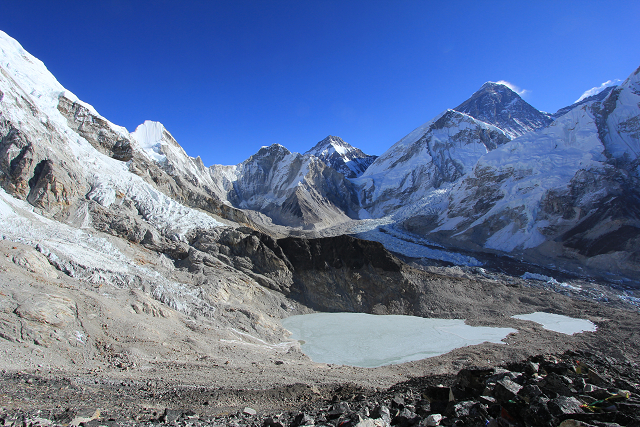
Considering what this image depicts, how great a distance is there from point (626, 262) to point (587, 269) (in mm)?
4512

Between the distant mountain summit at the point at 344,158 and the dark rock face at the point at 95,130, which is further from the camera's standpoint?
the distant mountain summit at the point at 344,158

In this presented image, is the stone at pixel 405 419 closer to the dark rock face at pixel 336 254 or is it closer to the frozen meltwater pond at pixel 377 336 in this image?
the frozen meltwater pond at pixel 377 336

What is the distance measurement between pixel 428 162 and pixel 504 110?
90.8 meters

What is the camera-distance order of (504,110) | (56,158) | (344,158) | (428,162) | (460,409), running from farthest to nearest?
(344,158) → (504,110) → (428,162) → (56,158) → (460,409)

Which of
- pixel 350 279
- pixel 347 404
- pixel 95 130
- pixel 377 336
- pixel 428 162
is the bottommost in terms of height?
pixel 377 336

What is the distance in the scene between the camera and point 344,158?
17600 cm

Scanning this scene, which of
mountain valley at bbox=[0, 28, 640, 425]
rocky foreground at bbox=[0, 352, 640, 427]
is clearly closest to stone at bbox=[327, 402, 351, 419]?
rocky foreground at bbox=[0, 352, 640, 427]

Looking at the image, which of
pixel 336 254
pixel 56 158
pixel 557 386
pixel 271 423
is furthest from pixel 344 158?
pixel 271 423

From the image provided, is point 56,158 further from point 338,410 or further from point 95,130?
point 338,410

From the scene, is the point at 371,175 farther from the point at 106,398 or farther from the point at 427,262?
the point at 106,398

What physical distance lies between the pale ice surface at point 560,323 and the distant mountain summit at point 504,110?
147367 millimetres

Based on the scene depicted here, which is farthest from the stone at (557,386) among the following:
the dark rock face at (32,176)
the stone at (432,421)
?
the dark rock face at (32,176)

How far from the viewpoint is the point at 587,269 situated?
157 ft

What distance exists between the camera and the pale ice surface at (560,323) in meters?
25.6
